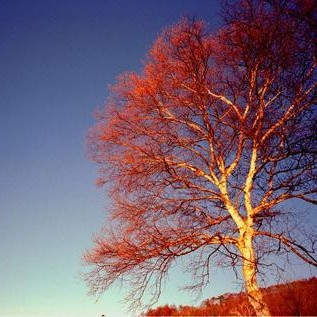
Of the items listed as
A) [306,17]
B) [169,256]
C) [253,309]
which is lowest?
[253,309]

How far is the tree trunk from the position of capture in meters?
5.88

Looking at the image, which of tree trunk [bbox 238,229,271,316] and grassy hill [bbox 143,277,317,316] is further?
grassy hill [bbox 143,277,317,316]

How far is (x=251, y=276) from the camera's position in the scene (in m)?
6.15

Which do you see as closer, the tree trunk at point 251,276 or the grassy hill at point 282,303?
the tree trunk at point 251,276

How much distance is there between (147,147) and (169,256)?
2602mm

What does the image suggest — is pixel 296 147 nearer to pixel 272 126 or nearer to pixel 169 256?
pixel 272 126

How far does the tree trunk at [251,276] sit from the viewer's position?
588 centimetres

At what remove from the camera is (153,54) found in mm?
8836

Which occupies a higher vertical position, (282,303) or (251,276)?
(251,276)

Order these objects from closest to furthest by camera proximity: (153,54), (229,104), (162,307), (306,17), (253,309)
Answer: (306,17), (253,309), (229,104), (153,54), (162,307)

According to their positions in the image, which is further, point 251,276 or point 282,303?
point 282,303

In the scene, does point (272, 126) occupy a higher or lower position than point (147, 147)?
lower

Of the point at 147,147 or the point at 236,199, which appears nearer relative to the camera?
the point at 236,199

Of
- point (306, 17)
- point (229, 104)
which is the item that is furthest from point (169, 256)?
point (306, 17)
